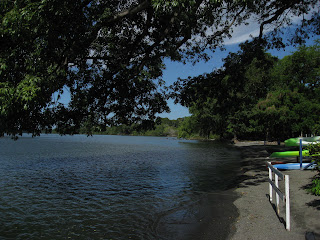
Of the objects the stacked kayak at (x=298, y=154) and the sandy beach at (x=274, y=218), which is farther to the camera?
the stacked kayak at (x=298, y=154)

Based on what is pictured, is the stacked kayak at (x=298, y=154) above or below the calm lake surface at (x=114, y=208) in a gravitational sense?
above

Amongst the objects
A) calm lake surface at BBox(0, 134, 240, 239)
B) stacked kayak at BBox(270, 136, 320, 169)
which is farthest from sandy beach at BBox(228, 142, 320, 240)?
stacked kayak at BBox(270, 136, 320, 169)

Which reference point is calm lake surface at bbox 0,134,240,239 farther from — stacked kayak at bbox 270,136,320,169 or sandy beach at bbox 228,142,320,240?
stacked kayak at bbox 270,136,320,169

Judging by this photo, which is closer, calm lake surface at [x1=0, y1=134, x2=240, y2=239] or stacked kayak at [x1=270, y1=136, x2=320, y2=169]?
calm lake surface at [x1=0, y1=134, x2=240, y2=239]

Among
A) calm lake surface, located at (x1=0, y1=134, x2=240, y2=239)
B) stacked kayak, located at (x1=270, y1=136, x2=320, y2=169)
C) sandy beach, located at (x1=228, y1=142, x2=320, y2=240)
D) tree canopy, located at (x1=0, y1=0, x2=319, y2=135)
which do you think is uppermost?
tree canopy, located at (x1=0, y1=0, x2=319, y2=135)

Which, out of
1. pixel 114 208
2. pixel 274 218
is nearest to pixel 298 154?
pixel 274 218

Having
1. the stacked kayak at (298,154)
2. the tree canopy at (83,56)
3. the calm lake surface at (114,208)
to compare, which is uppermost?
the tree canopy at (83,56)

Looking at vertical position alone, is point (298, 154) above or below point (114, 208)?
above

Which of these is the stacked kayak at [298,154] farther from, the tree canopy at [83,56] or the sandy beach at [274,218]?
the tree canopy at [83,56]

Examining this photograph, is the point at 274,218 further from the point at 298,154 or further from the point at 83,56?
the point at 298,154

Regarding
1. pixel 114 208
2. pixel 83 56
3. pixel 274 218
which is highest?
pixel 83 56

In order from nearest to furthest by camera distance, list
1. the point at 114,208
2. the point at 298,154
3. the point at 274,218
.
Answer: the point at 274,218 < the point at 114,208 < the point at 298,154

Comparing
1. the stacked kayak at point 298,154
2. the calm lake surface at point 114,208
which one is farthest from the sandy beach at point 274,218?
the stacked kayak at point 298,154

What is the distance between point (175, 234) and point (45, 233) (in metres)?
4.76
